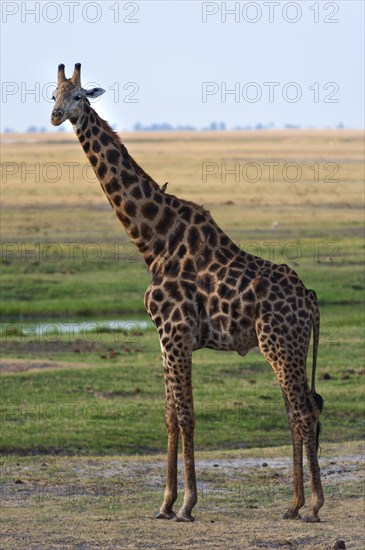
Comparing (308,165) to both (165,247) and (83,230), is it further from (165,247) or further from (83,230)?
(165,247)

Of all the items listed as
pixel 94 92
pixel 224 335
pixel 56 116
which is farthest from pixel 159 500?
pixel 94 92

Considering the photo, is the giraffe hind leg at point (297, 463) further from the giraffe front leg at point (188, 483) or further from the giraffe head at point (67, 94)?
the giraffe head at point (67, 94)

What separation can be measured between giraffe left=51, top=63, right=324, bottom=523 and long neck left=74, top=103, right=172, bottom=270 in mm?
12

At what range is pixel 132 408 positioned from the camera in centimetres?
1862

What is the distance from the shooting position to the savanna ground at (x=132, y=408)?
37.1 feet

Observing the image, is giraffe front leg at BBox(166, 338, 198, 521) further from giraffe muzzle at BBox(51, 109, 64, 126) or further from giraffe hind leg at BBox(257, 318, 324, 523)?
giraffe muzzle at BBox(51, 109, 64, 126)

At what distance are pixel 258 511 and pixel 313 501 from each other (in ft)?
2.72

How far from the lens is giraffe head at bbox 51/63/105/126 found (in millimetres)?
11758

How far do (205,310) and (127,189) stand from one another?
1.30 m

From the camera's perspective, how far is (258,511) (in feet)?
39.6

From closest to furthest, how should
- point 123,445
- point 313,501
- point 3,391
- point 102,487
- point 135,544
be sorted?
point 135,544 → point 313,501 → point 102,487 → point 123,445 → point 3,391

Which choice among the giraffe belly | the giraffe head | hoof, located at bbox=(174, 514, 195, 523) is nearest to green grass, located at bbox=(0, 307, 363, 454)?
hoof, located at bbox=(174, 514, 195, 523)

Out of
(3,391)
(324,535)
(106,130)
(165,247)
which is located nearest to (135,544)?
(324,535)

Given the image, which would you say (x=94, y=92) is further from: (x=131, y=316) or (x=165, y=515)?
(x=131, y=316)
